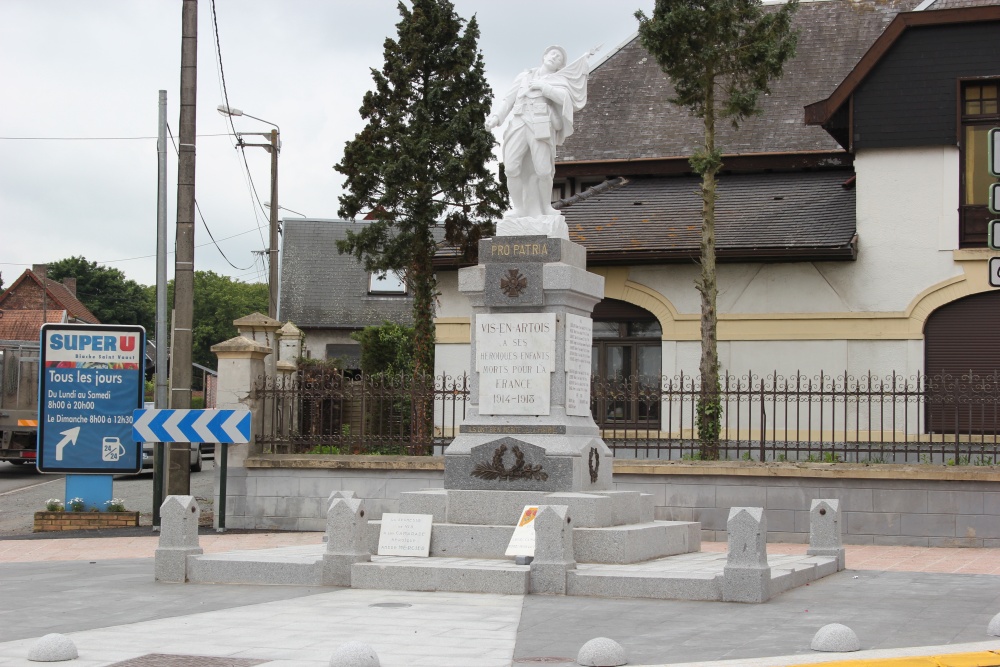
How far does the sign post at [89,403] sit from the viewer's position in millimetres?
19672

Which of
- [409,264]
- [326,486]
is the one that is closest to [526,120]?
[326,486]

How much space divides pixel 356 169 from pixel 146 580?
40.6 feet

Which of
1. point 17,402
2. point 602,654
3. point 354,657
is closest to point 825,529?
point 602,654

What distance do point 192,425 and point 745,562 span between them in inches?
391

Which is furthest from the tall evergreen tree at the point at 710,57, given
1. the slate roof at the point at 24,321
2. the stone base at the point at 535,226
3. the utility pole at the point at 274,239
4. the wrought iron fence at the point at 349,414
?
the slate roof at the point at 24,321

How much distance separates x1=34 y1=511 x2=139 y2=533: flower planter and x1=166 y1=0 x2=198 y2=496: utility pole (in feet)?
2.82

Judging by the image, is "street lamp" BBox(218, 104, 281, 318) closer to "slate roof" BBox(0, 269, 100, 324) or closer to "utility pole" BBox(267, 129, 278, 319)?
"utility pole" BBox(267, 129, 278, 319)

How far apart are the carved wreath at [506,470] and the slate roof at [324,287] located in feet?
105

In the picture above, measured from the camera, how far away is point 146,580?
12.9 meters

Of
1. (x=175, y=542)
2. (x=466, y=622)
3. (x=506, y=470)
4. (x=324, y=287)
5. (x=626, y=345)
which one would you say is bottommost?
(x=466, y=622)

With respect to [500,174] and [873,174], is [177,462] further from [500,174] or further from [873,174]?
[873,174]

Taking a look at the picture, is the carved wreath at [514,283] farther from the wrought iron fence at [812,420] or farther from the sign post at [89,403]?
the sign post at [89,403]

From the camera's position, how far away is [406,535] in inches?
511

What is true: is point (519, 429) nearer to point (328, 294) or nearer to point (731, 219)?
point (731, 219)
